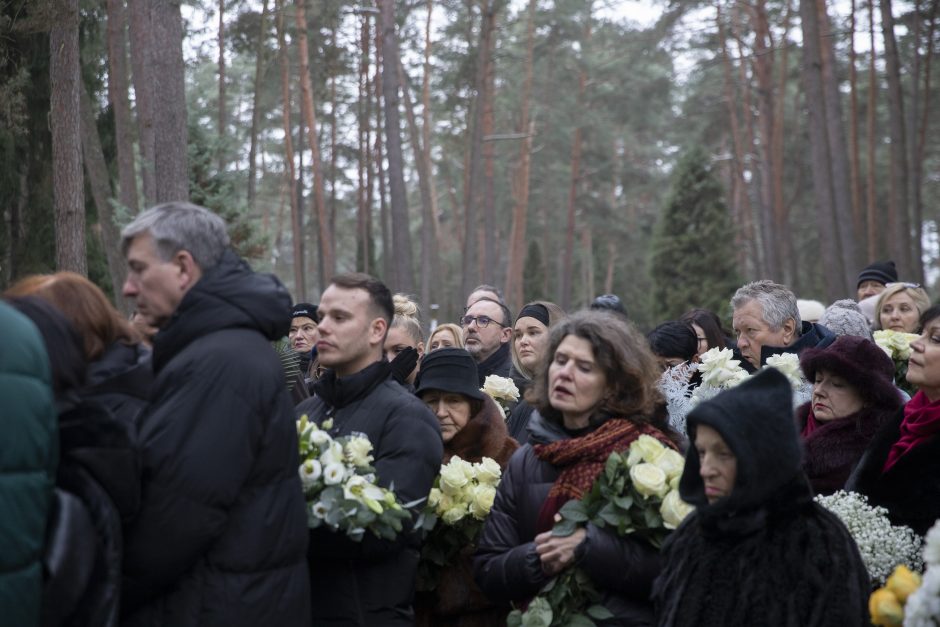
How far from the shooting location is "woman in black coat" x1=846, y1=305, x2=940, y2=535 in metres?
4.54

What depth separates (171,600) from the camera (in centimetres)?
338

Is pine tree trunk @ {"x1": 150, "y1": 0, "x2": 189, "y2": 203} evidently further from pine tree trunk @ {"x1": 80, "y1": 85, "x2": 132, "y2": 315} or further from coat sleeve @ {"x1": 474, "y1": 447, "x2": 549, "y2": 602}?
coat sleeve @ {"x1": 474, "y1": 447, "x2": 549, "y2": 602}

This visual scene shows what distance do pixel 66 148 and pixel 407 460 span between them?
976 cm

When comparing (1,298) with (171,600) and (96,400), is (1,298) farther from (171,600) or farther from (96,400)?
(171,600)

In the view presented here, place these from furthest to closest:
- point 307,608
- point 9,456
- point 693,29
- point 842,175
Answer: point 693,29 → point 842,175 → point 307,608 → point 9,456

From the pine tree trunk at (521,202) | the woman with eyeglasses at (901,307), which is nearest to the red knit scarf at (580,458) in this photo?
the woman with eyeglasses at (901,307)

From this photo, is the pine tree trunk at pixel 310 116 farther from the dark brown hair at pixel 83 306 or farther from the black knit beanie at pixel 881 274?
the dark brown hair at pixel 83 306

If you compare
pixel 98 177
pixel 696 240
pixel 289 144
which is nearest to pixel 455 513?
pixel 98 177

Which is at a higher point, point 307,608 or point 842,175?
point 842,175

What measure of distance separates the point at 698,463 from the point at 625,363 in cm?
68

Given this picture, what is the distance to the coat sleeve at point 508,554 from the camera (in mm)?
4086

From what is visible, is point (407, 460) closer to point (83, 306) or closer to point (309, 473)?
point (309, 473)

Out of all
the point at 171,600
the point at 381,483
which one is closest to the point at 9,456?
the point at 171,600

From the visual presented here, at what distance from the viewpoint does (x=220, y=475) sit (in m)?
3.32
